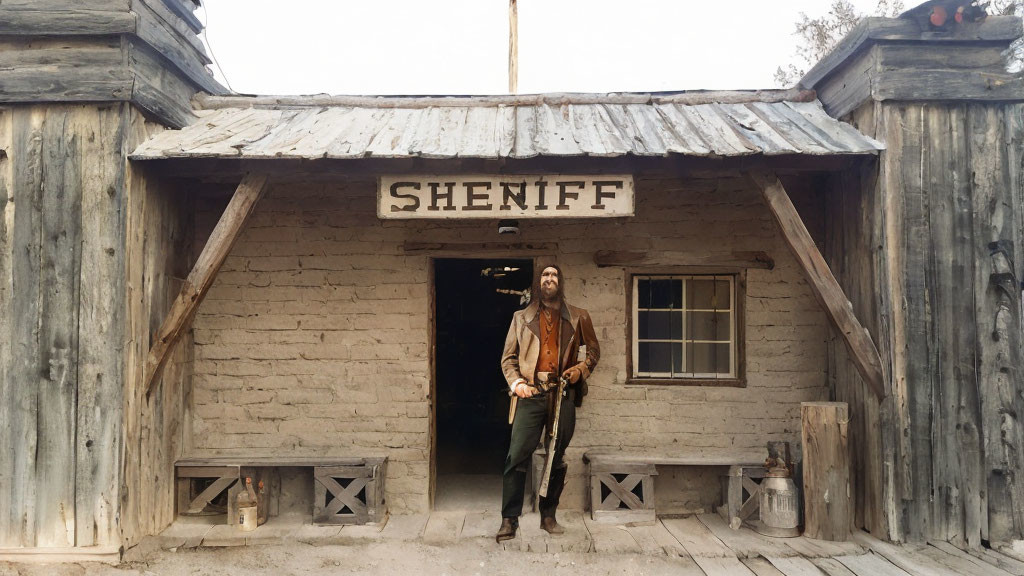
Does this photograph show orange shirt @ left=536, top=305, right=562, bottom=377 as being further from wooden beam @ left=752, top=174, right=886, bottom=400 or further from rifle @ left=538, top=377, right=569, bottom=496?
wooden beam @ left=752, top=174, right=886, bottom=400

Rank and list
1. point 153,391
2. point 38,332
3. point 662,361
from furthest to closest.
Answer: point 662,361 < point 153,391 < point 38,332

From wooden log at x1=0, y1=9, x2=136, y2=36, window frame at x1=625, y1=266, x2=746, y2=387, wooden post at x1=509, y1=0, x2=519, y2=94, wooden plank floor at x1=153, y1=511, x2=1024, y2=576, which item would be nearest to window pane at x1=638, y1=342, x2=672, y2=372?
window frame at x1=625, y1=266, x2=746, y2=387

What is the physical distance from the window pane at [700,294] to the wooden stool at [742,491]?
4.97ft

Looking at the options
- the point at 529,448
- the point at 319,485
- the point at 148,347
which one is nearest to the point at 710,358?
the point at 529,448

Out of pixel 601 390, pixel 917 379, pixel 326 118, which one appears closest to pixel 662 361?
pixel 601 390

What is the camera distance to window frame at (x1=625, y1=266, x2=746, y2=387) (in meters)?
5.89

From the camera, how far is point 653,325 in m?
6.10

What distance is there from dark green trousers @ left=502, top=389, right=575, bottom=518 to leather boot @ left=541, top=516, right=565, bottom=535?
3 cm

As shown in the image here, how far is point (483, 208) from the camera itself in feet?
16.1

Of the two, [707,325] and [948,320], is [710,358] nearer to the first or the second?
[707,325]

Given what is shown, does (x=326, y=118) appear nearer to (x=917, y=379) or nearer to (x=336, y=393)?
(x=336, y=393)

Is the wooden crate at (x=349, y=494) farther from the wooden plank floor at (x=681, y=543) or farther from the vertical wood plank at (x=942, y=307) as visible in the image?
the vertical wood plank at (x=942, y=307)

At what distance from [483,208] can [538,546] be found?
2.69 metres

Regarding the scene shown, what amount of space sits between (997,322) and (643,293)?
279cm
